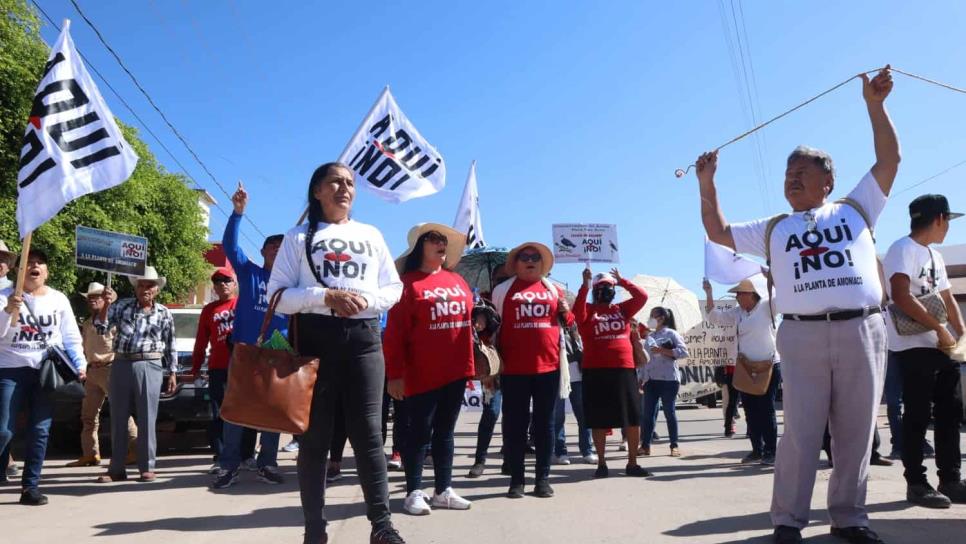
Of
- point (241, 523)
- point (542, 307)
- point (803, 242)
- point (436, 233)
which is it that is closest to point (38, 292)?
point (241, 523)

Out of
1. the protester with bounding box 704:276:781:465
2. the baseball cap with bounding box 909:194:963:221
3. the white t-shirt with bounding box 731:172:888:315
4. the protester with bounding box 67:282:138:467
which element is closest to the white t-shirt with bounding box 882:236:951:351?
the baseball cap with bounding box 909:194:963:221

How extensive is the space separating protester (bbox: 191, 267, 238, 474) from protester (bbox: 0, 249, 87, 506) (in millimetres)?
1123

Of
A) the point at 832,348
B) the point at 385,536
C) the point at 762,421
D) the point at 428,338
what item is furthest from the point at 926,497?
the point at 385,536

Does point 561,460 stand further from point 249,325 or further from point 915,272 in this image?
point 915,272

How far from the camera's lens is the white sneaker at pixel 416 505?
4914mm

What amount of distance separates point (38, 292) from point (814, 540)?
6069 mm

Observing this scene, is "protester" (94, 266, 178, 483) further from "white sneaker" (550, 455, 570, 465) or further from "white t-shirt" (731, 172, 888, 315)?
"white t-shirt" (731, 172, 888, 315)

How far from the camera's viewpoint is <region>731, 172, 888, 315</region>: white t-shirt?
383 cm

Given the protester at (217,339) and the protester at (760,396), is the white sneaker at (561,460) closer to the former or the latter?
the protester at (760,396)

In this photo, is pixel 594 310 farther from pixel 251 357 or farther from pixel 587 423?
pixel 251 357

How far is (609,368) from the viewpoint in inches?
275

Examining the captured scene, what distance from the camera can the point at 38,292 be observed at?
6254mm

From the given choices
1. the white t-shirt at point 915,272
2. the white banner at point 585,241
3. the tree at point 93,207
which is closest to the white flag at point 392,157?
the white banner at point 585,241

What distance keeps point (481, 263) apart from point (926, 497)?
9581 millimetres
